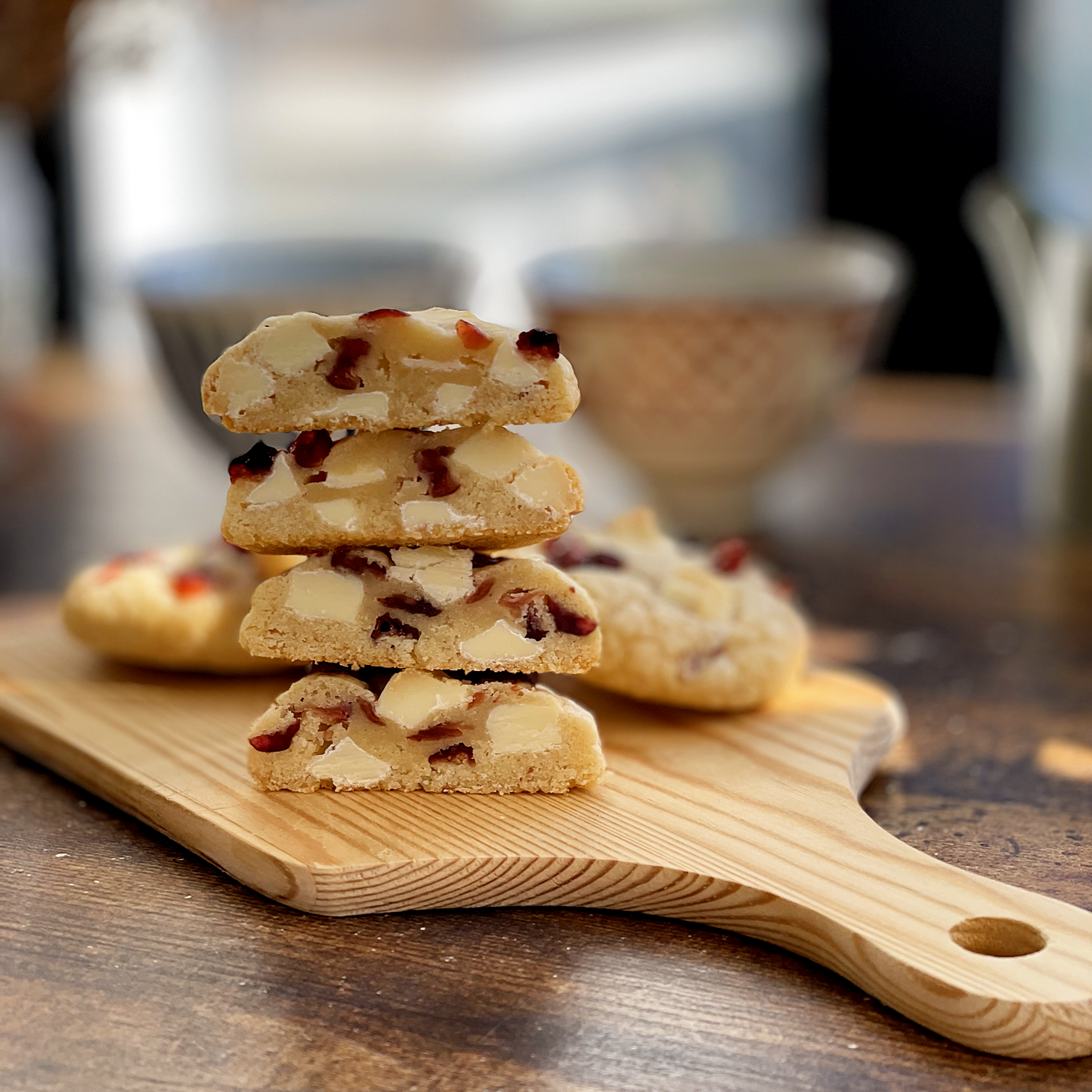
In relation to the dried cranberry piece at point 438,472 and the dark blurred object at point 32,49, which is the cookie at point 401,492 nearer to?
the dried cranberry piece at point 438,472

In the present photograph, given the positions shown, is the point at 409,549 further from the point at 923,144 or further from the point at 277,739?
the point at 923,144

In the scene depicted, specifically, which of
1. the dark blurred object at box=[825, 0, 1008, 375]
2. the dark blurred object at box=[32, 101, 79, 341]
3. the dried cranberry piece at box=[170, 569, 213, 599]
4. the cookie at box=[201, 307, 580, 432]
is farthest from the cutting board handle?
the dark blurred object at box=[32, 101, 79, 341]

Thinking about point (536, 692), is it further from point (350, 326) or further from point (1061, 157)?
point (1061, 157)

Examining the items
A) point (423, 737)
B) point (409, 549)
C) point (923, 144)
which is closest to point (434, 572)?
point (409, 549)

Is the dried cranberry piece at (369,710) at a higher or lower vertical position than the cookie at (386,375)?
lower

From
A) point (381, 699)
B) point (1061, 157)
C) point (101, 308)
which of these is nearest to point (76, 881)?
point (381, 699)

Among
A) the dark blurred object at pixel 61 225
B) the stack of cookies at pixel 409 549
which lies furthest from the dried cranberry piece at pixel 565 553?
the dark blurred object at pixel 61 225

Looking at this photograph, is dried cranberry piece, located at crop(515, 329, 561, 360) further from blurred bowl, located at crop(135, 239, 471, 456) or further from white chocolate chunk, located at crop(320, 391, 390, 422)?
blurred bowl, located at crop(135, 239, 471, 456)
